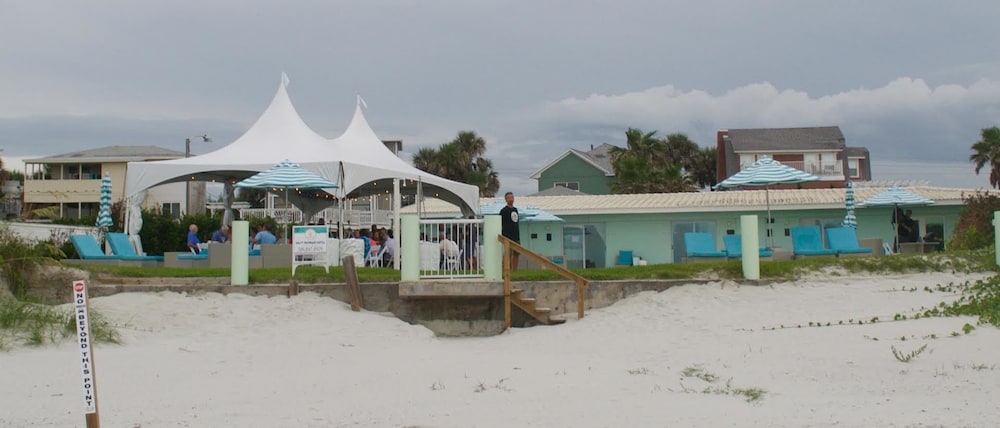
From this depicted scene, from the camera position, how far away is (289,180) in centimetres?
1705

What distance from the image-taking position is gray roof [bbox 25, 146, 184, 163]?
4925 cm

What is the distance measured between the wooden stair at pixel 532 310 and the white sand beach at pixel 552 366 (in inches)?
13.0

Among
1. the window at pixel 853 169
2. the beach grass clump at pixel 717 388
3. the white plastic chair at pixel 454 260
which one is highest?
the window at pixel 853 169

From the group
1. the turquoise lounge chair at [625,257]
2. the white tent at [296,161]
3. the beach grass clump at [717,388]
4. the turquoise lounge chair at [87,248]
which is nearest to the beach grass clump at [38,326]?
the turquoise lounge chair at [87,248]

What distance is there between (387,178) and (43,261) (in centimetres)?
790

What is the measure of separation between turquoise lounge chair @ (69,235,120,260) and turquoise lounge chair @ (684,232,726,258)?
10.9 metres

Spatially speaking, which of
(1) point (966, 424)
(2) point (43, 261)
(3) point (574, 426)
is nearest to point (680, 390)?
(3) point (574, 426)

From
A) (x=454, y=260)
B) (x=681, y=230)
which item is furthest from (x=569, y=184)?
(x=454, y=260)

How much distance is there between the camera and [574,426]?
7.24 meters

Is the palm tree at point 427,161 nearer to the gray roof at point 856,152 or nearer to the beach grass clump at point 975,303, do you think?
the gray roof at point 856,152

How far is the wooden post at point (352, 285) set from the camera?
43.7ft

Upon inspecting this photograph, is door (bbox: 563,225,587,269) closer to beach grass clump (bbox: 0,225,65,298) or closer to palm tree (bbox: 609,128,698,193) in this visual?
palm tree (bbox: 609,128,698,193)

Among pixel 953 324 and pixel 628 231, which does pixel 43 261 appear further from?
pixel 628 231

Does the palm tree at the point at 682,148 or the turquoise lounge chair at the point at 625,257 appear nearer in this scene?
the turquoise lounge chair at the point at 625,257
